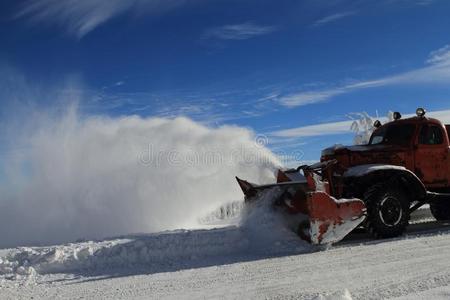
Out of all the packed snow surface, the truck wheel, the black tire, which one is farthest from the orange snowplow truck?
the black tire

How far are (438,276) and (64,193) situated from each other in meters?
10.5

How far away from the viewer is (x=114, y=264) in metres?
7.98

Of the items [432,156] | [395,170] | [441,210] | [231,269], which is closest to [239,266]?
[231,269]

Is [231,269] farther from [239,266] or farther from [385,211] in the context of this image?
[385,211]

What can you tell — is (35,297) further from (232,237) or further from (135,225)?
(135,225)

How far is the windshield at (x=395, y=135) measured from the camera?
34.4 ft

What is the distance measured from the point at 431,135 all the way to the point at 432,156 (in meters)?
0.42

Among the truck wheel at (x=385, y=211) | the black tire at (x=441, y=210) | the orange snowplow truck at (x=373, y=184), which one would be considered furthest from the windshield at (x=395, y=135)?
the black tire at (x=441, y=210)

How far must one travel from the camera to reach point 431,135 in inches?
416

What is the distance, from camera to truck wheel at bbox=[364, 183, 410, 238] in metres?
9.26

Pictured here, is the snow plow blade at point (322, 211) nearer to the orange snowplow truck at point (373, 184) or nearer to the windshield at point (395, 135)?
the orange snowplow truck at point (373, 184)

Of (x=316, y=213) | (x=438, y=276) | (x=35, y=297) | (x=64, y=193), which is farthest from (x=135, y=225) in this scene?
(x=438, y=276)

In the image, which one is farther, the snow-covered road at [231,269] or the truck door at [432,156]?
the truck door at [432,156]

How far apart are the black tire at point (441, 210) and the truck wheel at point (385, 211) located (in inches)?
101
